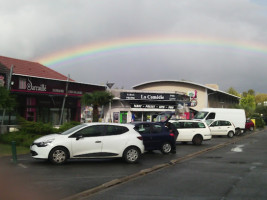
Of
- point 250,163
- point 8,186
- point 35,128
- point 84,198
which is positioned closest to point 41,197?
point 84,198

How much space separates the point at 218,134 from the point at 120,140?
21.7m

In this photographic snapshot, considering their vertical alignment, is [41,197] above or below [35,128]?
below

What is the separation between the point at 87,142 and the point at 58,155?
1118mm

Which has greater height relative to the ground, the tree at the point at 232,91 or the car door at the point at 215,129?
the tree at the point at 232,91

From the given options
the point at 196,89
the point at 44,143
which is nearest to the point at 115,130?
the point at 44,143

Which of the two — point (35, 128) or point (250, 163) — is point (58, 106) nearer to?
point (35, 128)

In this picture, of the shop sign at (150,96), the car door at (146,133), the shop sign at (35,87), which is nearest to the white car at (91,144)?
the car door at (146,133)

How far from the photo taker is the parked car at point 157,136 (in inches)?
662

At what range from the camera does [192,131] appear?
24109 millimetres

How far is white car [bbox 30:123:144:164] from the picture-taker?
1277 cm

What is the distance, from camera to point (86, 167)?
12.6 m

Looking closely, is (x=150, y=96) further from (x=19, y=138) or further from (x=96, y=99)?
(x=19, y=138)

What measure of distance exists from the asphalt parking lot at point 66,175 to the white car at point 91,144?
393mm

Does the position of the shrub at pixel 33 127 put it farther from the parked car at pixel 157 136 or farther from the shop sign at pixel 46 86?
the shop sign at pixel 46 86
